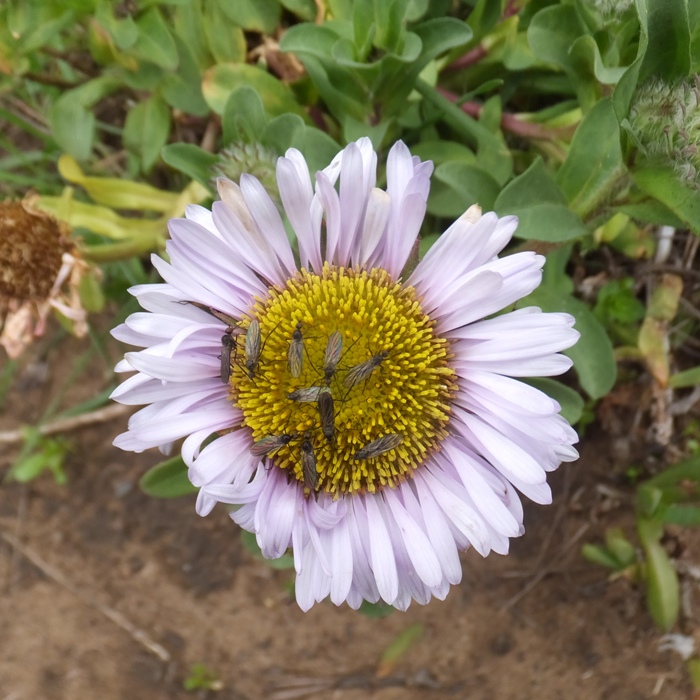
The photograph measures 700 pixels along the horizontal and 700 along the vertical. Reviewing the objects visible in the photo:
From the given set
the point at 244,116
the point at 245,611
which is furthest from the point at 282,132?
the point at 245,611

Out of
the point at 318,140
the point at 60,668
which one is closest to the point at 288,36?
the point at 318,140

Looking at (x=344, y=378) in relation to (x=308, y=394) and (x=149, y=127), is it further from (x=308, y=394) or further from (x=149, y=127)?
(x=149, y=127)

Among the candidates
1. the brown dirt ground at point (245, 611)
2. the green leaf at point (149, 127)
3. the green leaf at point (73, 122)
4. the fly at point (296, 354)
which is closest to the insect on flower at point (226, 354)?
the fly at point (296, 354)

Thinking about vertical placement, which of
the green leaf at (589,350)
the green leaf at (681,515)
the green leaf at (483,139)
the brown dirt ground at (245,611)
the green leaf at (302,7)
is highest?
the green leaf at (302,7)

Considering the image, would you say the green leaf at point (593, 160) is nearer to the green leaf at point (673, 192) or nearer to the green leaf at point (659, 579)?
the green leaf at point (673, 192)

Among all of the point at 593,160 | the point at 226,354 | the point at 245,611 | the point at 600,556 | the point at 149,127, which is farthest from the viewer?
the point at 245,611

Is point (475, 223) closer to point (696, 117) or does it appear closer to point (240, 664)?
point (696, 117)
